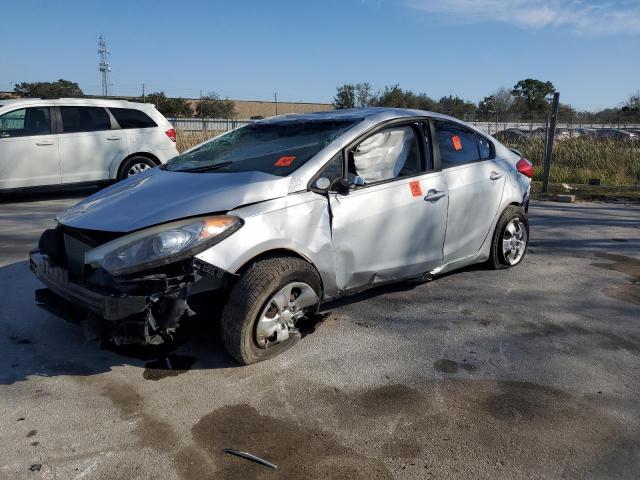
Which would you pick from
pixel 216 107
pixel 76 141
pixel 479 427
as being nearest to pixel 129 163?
pixel 76 141

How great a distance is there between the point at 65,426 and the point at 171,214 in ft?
4.07

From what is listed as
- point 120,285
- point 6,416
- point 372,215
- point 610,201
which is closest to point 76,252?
point 120,285

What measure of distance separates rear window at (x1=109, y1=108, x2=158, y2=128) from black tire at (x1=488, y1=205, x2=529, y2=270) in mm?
7031

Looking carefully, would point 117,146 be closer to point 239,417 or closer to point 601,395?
point 239,417

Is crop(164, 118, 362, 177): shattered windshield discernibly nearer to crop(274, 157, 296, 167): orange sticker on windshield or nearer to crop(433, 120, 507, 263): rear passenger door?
crop(274, 157, 296, 167): orange sticker on windshield

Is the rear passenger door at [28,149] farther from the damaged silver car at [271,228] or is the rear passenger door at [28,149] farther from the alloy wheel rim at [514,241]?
the alloy wheel rim at [514,241]

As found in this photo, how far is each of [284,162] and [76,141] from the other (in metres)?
6.77

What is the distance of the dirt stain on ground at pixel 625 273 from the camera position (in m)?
4.79

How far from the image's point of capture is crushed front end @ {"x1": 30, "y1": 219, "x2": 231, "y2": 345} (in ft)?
9.84

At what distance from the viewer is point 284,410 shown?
9.80 ft

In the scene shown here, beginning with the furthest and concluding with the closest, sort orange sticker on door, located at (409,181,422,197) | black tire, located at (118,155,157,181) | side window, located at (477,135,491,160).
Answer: black tire, located at (118,155,157,181) → side window, located at (477,135,491,160) → orange sticker on door, located at (409,181,422,197)

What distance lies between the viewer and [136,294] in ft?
9.96

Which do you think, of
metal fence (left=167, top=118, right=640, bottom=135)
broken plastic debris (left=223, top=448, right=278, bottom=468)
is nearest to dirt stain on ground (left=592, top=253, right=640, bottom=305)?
broken plastic debris (left=223, top=448, right=278, bottom=468)

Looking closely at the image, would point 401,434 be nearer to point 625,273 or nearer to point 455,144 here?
point 455,144
